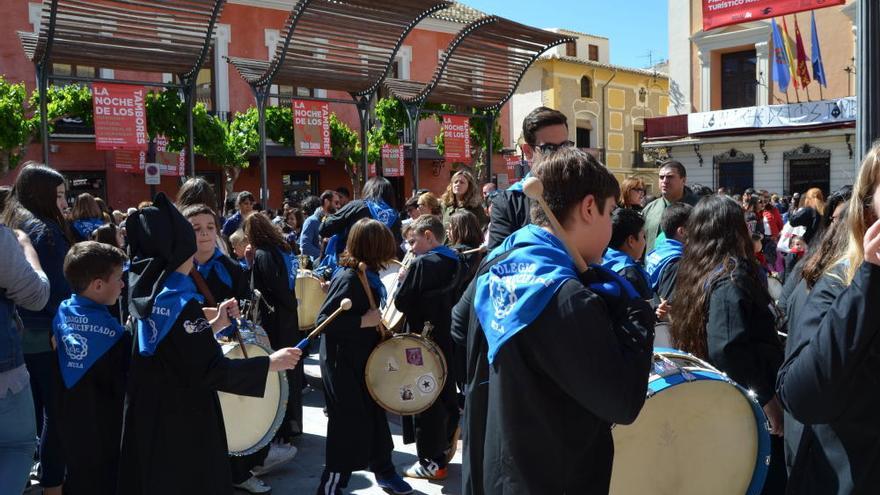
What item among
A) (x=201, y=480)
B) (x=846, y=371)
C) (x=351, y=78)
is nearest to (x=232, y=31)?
(x=351, y=78)

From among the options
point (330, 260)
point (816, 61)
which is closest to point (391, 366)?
point (330, 260)

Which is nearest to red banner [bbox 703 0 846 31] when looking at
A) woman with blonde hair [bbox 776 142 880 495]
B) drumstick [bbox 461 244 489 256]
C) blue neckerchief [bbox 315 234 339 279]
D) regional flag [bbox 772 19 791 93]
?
regional flag [bbox 772 19 791 93]

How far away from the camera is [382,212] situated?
24.0 feet

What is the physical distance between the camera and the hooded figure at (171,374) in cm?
316

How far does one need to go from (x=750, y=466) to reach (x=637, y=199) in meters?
4.92

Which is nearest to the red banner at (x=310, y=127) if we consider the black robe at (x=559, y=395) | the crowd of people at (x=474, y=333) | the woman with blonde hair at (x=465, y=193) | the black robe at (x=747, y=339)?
the woman with blonde hair at (x=465, y=193)

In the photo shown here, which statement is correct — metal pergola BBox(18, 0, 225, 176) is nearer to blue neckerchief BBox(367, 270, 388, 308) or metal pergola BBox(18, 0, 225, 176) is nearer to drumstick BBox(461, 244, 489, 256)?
drumstick BBox(461, 244, 489, 256)

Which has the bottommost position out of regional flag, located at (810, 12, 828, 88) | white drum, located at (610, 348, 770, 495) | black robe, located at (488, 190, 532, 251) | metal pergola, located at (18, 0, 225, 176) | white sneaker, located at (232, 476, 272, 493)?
white sneaker, located at (232, 476, 272, 493)

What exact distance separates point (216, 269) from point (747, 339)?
10.2 feet

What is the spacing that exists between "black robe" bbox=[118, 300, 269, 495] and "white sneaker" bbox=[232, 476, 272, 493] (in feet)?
5.50

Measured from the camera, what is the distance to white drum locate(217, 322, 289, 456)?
4.18 m

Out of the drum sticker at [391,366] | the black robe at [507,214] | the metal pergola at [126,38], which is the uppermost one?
the metal pergola at [126,38]

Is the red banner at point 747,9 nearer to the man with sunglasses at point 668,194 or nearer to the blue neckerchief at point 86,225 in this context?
the man with sunglasses at point 668,194

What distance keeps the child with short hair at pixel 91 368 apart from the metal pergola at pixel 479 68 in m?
7.78
